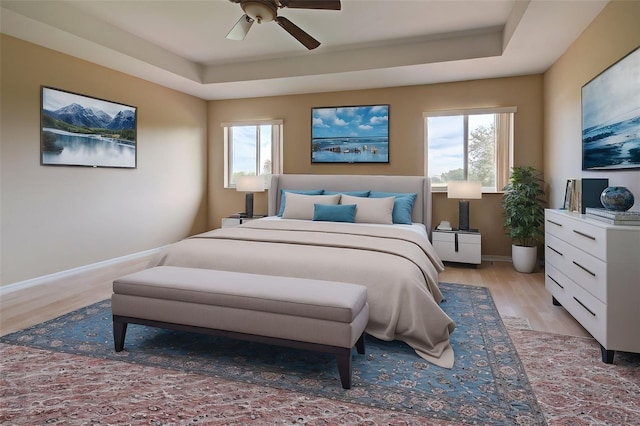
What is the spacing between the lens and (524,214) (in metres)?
4.34

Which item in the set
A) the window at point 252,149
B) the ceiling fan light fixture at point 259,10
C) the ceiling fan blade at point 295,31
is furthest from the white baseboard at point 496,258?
the ceiling fan light fixture at point 259,10

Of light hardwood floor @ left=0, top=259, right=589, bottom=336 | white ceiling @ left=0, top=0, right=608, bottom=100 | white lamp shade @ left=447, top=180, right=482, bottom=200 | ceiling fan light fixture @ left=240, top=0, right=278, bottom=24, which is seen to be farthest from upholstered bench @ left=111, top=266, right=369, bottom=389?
white lamp shade @ left=447, top=180, right=482, bottom=200

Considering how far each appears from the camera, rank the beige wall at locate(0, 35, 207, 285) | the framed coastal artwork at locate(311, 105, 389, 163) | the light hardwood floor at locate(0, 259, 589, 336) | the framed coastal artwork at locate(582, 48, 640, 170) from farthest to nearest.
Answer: the framed coastal artwork at locate(311, 105, 389, 163) → the beige wall at locate(0, 35, 207, 285) → the light hardwood floor at locate(0, 259, 589, 336) → the framed coastal artwork at locate(582, 48, 640, 170)

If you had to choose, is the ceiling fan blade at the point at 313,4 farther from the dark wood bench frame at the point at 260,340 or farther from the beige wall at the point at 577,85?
the dark wood bench frame at the point at 260,340

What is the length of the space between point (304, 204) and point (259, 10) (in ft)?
7.94

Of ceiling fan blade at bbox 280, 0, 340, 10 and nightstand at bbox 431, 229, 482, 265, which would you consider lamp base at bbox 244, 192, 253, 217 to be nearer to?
nightstand at bbox 431, 229, 482, 265

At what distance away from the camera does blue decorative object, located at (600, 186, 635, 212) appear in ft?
7.58

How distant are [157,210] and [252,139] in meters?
1.92

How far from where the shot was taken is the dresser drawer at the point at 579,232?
2187mm

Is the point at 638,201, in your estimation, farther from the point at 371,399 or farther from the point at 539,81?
the point at 539,81

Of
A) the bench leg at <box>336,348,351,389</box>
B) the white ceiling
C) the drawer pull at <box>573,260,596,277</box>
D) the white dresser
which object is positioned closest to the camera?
the bench leg at <box>336,348,351,389</box>

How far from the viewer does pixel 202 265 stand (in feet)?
9.23

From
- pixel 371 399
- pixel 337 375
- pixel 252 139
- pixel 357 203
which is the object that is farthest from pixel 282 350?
pixel 252 139

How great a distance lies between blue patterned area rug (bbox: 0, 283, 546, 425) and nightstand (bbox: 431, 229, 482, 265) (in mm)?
1833
